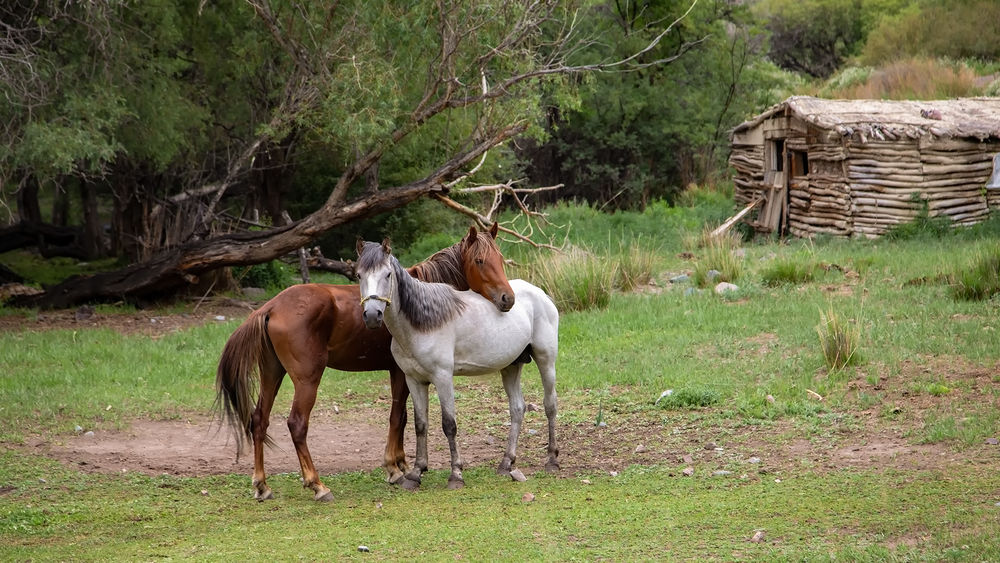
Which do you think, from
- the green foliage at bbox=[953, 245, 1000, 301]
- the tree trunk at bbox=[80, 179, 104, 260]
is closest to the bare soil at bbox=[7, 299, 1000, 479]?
the green foliage at bbox=[953, 245, 1000, 301]

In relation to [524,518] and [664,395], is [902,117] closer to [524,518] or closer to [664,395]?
[664,395]

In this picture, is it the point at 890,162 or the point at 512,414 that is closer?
the point at 512,414

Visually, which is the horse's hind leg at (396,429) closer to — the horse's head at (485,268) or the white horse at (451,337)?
the white horse at (451,337)

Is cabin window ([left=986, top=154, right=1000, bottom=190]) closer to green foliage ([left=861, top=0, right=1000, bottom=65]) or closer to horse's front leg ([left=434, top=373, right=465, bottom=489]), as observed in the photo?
green foliage ([left=861, top=0, right=1000, bottom=65])

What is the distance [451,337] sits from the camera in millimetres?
7055

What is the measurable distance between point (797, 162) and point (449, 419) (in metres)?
16.1

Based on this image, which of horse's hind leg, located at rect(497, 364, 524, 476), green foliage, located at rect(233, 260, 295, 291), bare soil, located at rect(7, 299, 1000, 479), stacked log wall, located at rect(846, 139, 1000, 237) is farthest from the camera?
stacked log wall, located at rect(846, 139, 1000, 237)

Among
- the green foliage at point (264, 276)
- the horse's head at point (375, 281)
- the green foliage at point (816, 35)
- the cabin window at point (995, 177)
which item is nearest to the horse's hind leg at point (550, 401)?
the horse's head at point (375, 281)

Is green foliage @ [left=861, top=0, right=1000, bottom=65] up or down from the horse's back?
up

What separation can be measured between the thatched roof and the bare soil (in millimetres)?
10406

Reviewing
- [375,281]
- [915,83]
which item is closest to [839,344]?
[375,281]

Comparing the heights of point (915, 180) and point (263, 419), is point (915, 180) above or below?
above

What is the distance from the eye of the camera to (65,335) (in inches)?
526

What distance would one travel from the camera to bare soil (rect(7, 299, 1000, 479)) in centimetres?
729
